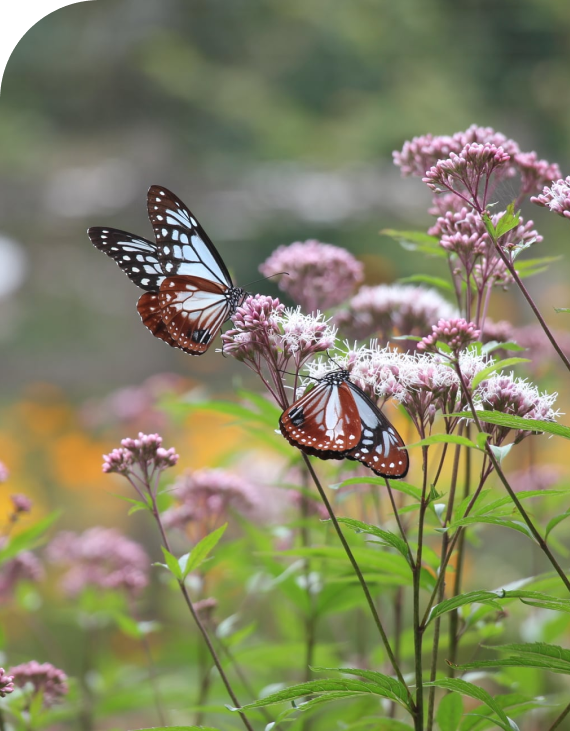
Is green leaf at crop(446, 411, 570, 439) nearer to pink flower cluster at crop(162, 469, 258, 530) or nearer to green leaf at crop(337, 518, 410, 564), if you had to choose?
green leaf at crop(337, 518, 410, 564)

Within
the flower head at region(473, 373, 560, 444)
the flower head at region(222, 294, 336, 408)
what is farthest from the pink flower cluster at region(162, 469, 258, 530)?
the flower head at region(473, 373, 560, 444)

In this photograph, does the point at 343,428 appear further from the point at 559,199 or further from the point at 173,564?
the point at 559,199

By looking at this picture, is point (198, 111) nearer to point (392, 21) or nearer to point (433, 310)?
point (392, 21)

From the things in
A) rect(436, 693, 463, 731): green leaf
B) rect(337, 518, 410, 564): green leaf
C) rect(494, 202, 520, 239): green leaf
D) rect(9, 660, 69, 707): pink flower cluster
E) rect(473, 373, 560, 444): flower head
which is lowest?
rect(436, 693, 463, 731): green leaf

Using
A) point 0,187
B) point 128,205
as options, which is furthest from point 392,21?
point 0,187

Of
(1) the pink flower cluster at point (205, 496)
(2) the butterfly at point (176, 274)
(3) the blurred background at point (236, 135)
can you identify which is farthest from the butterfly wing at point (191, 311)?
(3) the blurred background at point (236, 135)

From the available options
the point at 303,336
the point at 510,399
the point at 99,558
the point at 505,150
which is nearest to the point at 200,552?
the point at 303,336

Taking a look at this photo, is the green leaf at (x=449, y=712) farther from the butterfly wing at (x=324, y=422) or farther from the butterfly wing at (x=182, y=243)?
the butterfly wing at (x=182, y=243)
